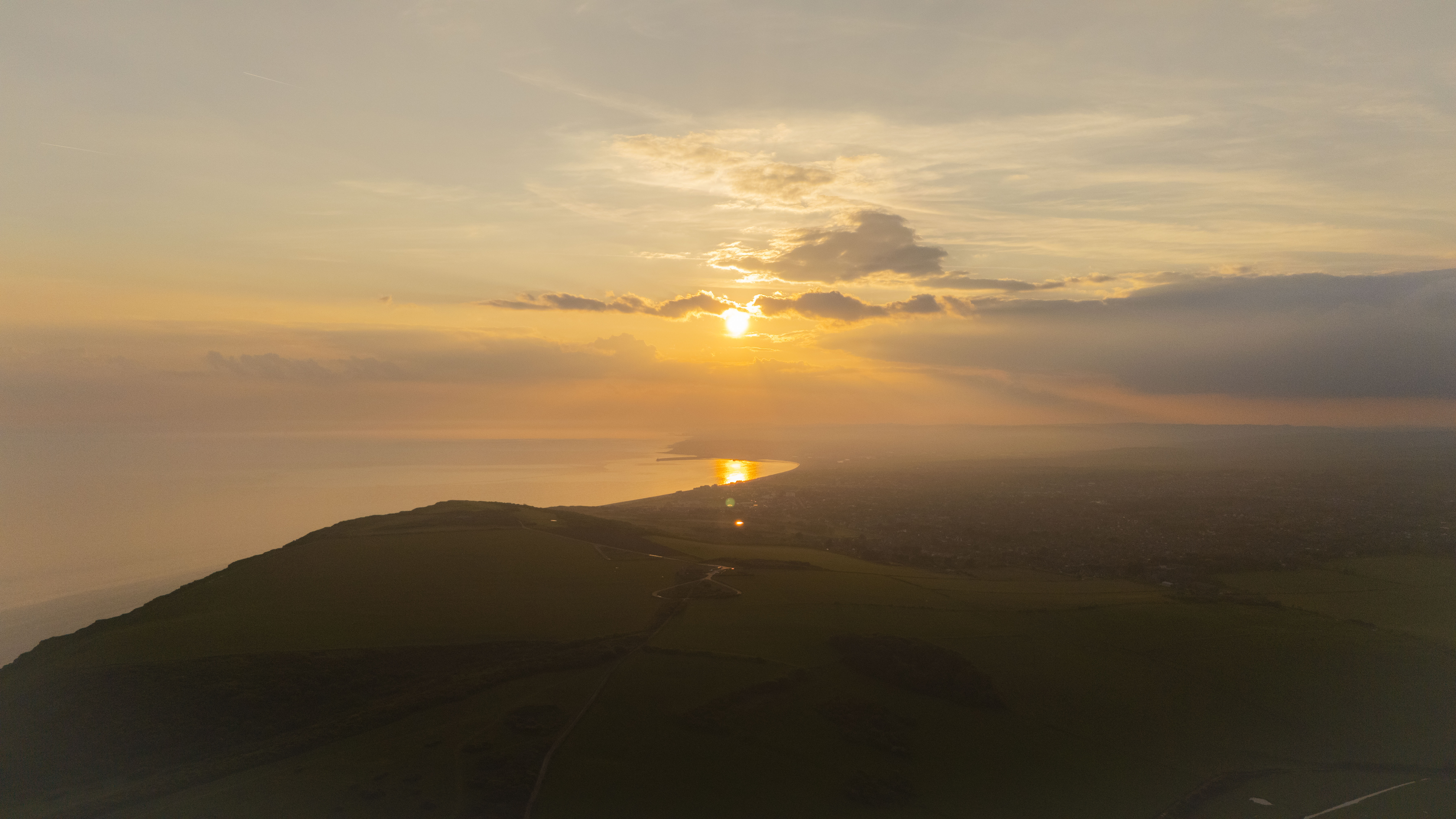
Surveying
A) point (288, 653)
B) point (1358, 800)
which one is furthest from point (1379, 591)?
point (288, 653)

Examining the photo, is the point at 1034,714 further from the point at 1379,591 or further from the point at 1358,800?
the point at 1379,591

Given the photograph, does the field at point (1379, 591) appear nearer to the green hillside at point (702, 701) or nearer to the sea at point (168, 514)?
the green hillside at point (702, 701)

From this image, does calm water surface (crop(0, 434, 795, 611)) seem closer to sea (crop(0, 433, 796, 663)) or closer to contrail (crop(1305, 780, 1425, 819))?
sea (crop(0, 433, 796, 663))

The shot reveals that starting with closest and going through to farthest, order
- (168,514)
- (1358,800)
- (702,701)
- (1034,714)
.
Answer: (1358,800) → (702,701) → (1034,714) → (168,514)

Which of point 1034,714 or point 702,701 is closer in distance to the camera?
point 702,701

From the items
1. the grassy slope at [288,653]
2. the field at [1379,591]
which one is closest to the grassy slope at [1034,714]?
the field at [1379,591]

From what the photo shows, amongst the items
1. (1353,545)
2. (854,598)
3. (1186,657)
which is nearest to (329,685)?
(854,598)

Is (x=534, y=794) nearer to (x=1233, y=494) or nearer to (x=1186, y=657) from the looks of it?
(x=1186, y=657)

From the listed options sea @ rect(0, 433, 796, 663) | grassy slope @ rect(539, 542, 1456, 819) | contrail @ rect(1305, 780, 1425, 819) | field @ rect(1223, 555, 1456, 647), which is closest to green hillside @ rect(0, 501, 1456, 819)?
grassy slope @ rect(539, 542, 1456, 819)
